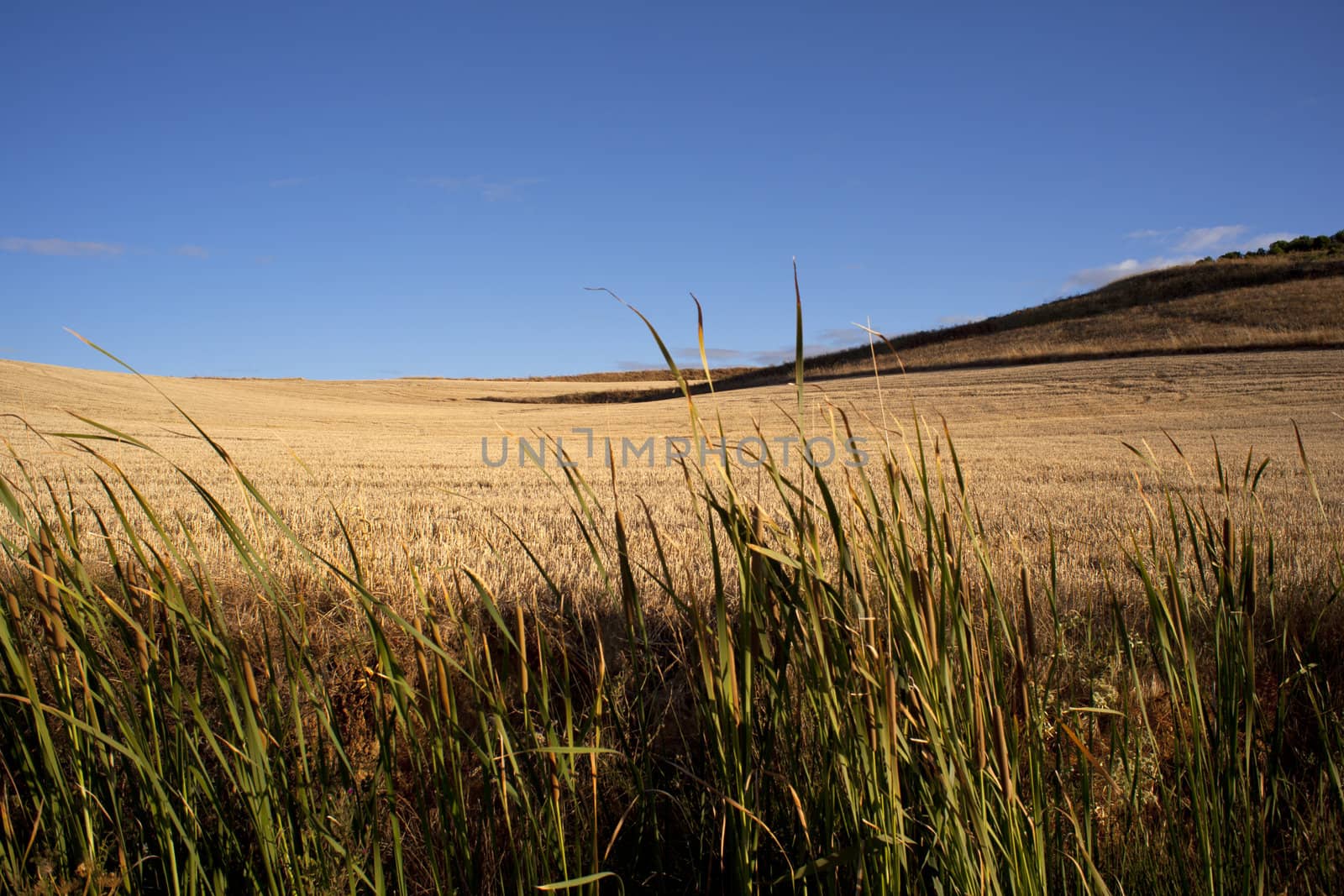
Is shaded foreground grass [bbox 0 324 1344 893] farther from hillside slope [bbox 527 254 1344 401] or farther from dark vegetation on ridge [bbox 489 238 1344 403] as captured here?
hillside slope [bbox 527 254 1344 401]

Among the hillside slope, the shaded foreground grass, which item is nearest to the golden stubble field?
the shaded foreground grass

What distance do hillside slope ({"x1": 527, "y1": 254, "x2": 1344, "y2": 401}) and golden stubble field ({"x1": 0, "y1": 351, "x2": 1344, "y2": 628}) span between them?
12.4 feet

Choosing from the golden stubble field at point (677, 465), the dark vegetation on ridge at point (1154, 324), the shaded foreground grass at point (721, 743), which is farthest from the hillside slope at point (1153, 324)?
the shaded foreground grass at point (721, 743)

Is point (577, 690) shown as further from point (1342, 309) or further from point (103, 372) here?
point (103, 372)

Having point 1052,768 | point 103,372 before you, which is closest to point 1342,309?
point 1052,768

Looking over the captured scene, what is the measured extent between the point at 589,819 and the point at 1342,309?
36209mm

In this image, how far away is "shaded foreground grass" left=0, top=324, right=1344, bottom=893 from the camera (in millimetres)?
1538

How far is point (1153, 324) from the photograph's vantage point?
3256 cm

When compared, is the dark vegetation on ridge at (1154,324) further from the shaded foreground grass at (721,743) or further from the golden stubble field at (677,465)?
the shaded foreground grass at (721,743)

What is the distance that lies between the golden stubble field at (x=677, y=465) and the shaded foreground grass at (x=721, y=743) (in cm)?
29

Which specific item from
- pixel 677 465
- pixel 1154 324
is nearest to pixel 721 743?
pixel 677 465

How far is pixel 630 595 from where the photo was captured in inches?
69.2

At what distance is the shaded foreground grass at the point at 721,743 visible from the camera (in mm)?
1538

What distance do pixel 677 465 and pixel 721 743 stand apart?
9.87 m
